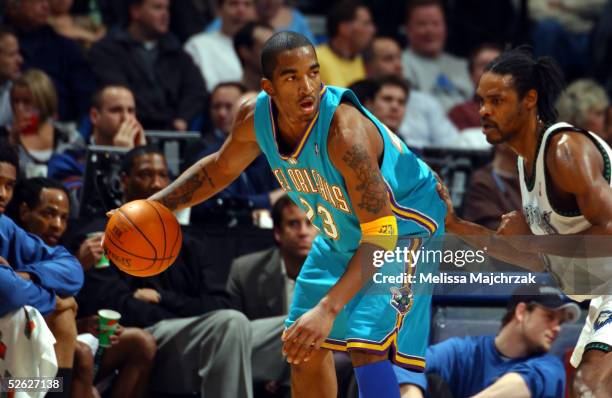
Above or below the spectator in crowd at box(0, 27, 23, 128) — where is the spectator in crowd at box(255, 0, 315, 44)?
above

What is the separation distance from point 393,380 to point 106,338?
1691 mm

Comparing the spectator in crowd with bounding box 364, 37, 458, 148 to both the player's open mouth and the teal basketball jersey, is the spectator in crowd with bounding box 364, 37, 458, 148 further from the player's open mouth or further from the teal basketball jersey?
the player's open mouth

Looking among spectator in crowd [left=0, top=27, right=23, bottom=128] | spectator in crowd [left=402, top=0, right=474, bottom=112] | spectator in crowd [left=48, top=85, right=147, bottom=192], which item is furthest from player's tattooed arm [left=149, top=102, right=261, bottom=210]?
spectator in crowd [left=402, top=0, right=474, bottom=112]

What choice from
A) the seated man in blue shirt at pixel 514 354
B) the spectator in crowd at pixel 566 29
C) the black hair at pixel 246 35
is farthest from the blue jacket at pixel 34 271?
the spectator in crowd at pixel 566 29

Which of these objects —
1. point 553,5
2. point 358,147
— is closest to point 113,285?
point 358,147

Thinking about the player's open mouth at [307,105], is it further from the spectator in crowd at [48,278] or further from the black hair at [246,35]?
the black hair at [246,35]

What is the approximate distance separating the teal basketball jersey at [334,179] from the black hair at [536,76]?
0.58 m

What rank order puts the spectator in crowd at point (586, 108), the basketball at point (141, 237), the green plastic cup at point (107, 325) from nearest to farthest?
the basketball at point (141, 237), the green plastic cup at point (107, 325), the spectator in crowd at point (586, 108)

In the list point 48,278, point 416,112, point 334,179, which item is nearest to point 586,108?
point 416,112

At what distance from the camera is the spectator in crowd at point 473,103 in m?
9.97

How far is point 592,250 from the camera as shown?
5.25 metres

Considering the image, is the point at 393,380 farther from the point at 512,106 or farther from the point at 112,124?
the point at 112,124

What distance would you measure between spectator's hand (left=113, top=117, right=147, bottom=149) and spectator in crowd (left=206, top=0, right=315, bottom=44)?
8.36ft

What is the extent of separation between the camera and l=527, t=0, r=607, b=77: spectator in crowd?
35.8 feet
